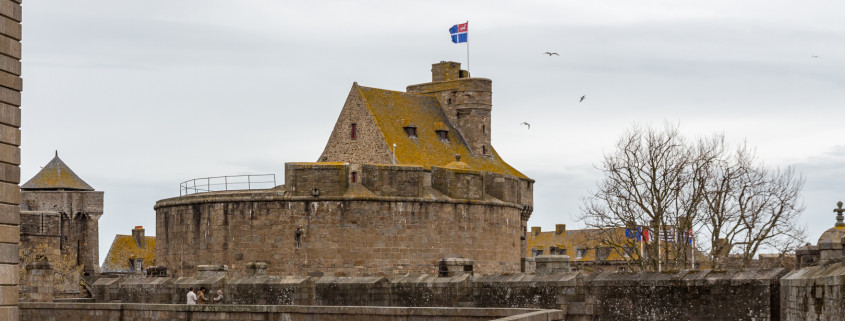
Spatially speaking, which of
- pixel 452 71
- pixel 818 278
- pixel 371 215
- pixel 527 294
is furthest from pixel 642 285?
pixel 452 71

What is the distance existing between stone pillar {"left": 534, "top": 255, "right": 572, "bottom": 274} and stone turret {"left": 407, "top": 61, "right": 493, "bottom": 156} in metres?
31.1

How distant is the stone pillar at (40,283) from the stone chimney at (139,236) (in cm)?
5382

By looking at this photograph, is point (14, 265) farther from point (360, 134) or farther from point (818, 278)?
point (360, 134)

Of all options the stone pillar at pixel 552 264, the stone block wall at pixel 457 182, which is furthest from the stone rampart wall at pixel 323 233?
the stone pillar at pixel 552 264

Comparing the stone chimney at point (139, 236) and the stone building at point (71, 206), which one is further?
the stone chimney at point (139, 236)

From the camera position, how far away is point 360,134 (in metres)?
50.2

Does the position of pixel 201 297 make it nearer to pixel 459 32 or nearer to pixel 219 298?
pixel 219 298

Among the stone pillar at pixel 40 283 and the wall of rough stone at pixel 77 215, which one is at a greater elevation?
the wall of rough stone at pixel 77 215

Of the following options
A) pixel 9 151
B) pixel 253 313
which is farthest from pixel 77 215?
pixel 9 151

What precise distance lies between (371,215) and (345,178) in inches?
56.9

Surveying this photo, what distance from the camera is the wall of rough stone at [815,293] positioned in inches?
574

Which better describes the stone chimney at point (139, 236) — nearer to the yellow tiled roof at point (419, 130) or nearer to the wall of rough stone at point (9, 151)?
the yellow tiled roof at point (419, 130)

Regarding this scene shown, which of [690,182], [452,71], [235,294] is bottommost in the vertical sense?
[235,294]

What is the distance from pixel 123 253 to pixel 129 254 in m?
0.45
